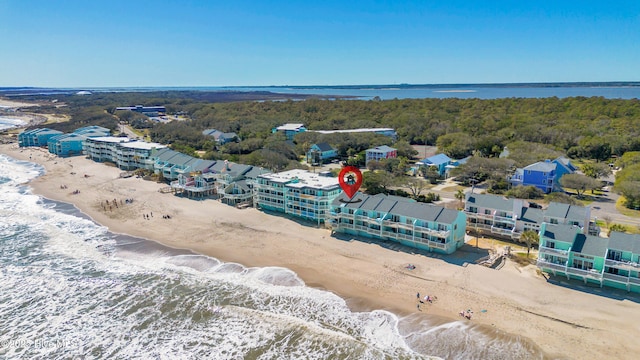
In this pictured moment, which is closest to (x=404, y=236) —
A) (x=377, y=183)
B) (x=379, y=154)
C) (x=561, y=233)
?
(x=561, y=233)

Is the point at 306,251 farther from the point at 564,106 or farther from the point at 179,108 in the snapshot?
the point at 179,108

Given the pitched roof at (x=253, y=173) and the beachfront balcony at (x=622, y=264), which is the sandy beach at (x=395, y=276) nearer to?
the beachfront balcony at (x=622, y=264)

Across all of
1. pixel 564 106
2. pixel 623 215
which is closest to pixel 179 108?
pixel 564 106

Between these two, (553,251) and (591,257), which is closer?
(591,257)

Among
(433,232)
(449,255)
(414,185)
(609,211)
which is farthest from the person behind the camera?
(414,185)

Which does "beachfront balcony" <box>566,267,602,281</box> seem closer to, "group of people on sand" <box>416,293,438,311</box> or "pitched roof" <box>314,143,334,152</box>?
"group of people on sand" <box>416,293,438,311</box>

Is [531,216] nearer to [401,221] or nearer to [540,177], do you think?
[401,221]

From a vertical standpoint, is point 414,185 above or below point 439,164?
below
